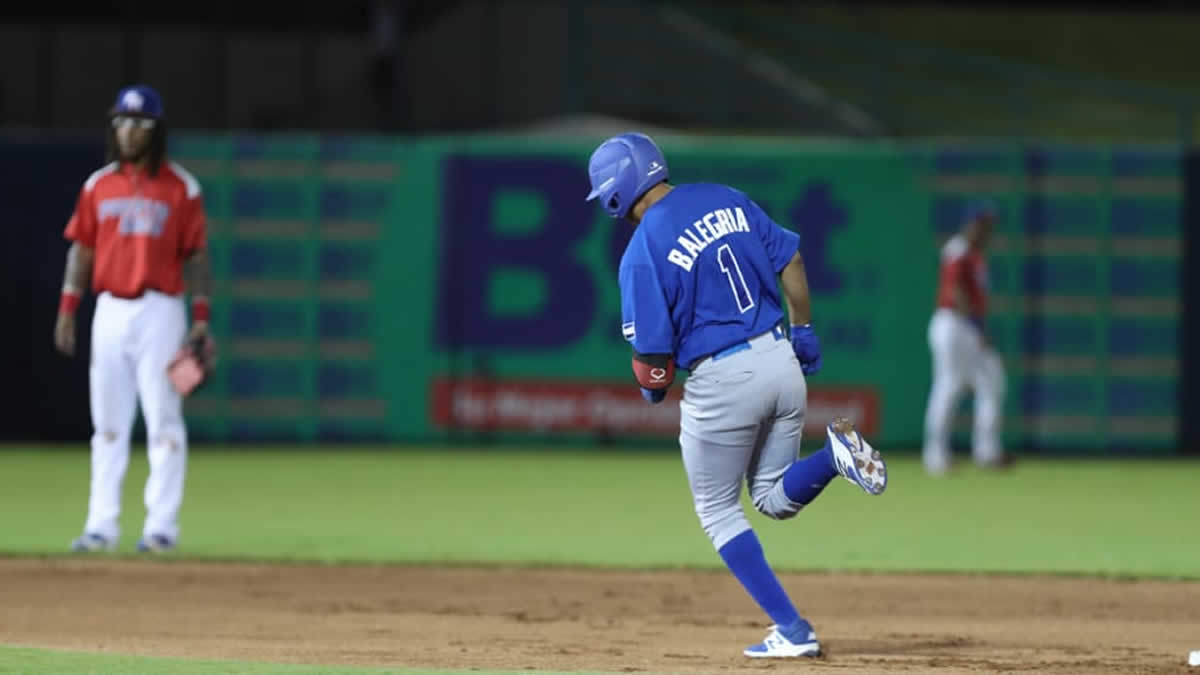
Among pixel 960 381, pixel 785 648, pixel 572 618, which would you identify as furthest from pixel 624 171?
pixel 960 381

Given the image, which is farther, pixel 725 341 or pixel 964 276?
pixel 964 276

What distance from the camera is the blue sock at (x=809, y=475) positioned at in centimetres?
819

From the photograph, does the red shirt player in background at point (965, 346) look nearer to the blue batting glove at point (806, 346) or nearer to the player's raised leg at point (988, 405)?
the player's raised leg at point (988, 405)

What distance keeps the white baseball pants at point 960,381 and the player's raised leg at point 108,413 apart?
27.6 feet

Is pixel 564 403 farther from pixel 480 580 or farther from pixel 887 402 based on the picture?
pixel 480 580

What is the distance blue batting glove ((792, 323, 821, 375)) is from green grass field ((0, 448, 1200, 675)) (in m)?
2.49

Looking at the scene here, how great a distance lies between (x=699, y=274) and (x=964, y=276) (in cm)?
1011

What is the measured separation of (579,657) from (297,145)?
1251cm

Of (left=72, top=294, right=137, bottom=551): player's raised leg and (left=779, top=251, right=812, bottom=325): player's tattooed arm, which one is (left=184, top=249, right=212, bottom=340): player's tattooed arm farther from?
(left=779, top=251, right=812, bottom=325): player's tattooed arm

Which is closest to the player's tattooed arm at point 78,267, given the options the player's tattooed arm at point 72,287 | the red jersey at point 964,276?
the player's tattooed arm at point 72,287

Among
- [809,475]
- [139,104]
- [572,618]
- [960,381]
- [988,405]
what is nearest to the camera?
[809,475]

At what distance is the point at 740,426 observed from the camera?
8.36 m

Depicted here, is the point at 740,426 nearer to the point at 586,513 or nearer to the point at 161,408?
the point at 161,408

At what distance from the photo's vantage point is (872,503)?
52.8ft
